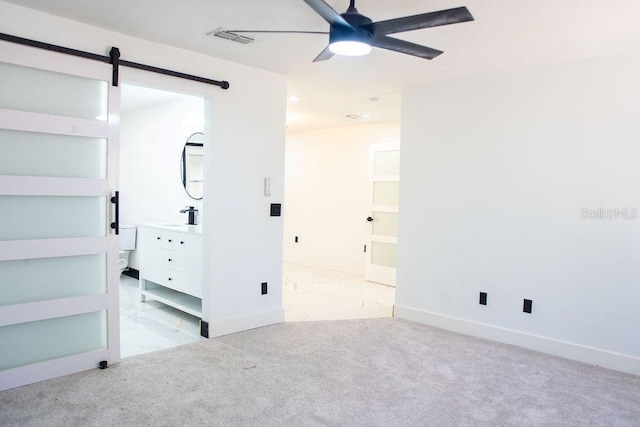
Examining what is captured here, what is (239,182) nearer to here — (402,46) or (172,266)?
(172,266)

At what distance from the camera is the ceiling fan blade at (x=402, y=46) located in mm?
2285

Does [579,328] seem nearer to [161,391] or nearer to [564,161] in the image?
[564,161]

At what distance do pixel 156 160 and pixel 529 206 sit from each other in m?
4.51

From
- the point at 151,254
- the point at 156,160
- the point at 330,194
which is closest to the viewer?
the point at 151,254

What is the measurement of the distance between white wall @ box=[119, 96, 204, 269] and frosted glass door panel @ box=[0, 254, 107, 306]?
6.56ft

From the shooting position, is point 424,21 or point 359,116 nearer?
point 424,21

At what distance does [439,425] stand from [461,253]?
197 cm

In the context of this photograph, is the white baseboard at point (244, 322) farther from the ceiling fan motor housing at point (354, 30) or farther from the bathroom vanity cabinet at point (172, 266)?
the ceiling fan motor housing at point (354, 30)

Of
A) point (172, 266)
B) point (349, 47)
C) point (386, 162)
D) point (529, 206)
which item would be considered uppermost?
point (349, 47)

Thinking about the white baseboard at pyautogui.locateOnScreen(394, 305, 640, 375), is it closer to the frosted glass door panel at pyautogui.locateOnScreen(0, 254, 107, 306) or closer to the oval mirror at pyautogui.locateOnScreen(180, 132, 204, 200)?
the oval mirror at pyautogui.locateOnScreen(180, 132, 204, 200)

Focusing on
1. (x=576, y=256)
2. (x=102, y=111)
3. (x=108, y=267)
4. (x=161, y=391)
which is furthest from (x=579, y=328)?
(x=102, y=111)

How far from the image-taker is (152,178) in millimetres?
5789

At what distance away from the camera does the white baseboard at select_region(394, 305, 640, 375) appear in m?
3.22

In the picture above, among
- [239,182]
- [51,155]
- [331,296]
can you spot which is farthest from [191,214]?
[51,155]
